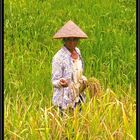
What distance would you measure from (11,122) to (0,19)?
0.55 meters

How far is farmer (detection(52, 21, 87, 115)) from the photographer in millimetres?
3203

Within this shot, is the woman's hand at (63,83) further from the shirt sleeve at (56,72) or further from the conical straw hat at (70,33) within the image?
the conical straw hat at (70,33)

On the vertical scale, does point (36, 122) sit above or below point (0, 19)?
below

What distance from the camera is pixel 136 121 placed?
2.69 metres

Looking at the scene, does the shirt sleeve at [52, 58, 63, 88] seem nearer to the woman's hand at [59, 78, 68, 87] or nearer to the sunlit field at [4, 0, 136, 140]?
the woman's hand at [59, 78, 68, 87]

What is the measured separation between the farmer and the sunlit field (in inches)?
2.7

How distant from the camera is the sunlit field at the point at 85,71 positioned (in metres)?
2.92

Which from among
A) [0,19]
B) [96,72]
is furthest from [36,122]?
[96,72]

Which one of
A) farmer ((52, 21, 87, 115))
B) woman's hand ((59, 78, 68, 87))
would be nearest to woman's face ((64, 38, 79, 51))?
farmer ((52, 21, 87, 115))

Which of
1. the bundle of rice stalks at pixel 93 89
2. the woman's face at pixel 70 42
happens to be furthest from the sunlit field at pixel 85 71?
the woman's face at pixel 70 42

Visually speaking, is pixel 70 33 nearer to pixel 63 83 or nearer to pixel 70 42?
pixel 70 42

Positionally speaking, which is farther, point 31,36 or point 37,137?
point 31,36

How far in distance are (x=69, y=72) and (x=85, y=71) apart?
0.74 m

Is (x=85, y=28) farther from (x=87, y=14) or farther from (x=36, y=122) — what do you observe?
(x=36, y=122)
